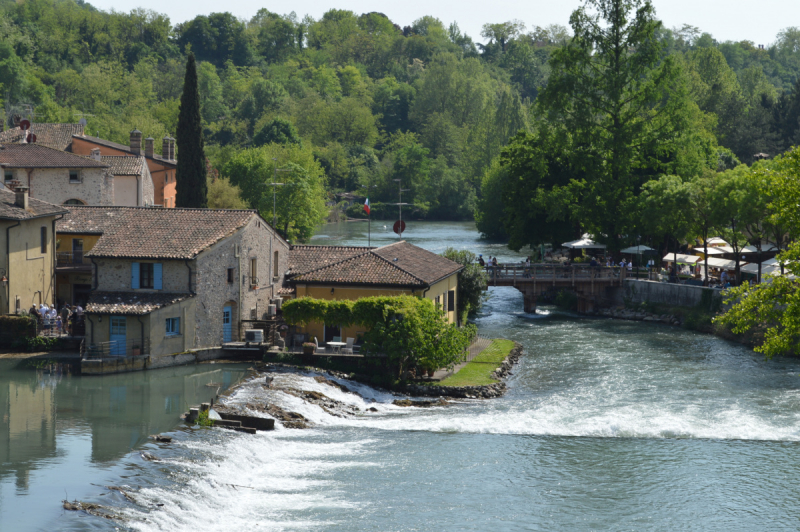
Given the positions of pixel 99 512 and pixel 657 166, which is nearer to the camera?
pixel 99 512

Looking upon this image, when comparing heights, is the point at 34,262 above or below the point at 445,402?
above

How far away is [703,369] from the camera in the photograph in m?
45.7

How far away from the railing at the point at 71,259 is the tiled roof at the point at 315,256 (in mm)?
11458

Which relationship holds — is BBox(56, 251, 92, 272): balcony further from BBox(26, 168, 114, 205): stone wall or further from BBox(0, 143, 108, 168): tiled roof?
BBox(0, 143, 108, 168): tiled roof

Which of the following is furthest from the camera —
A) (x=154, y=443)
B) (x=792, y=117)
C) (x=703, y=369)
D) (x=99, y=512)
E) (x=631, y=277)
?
(x=792, y=117)

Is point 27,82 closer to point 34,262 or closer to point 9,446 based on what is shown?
point 34,262

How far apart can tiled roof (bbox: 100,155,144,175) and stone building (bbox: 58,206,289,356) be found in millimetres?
22202

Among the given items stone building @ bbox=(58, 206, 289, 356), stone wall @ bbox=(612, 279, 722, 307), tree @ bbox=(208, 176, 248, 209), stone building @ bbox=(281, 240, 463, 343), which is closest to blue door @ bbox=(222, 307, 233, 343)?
stone building @ bbox=(58, 206, 289, 356)

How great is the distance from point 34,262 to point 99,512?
89.3ft

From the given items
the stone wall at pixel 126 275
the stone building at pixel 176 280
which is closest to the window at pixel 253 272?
the stone building at pixel 176 280

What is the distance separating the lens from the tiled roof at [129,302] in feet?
141

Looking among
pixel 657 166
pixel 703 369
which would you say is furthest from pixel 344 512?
pixel 657 166

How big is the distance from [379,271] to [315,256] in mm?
6619

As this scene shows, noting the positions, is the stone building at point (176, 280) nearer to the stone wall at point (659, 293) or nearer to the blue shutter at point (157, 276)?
the blue shutter at point (157, 276)
